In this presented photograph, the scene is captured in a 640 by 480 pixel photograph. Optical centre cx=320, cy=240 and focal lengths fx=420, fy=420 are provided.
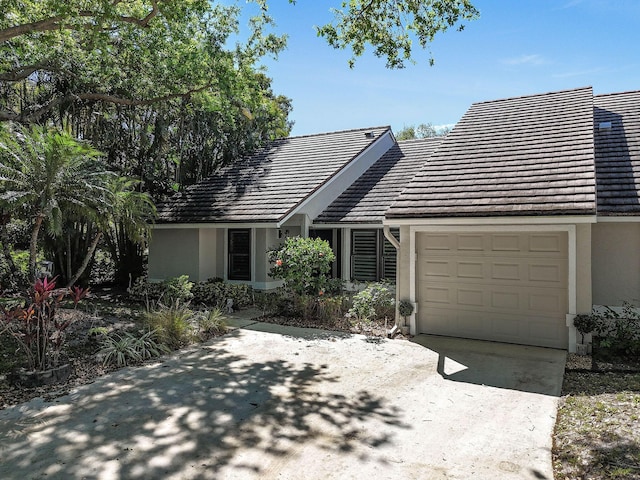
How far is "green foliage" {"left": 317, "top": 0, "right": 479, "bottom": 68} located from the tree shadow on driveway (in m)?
6.62

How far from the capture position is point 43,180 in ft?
26.8

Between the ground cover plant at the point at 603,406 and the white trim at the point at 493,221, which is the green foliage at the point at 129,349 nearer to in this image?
the white trim at the point at 493,221

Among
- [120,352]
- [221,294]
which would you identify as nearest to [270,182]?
[221,294]

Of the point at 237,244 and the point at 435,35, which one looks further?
the point at 237,244

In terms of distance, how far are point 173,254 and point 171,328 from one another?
Result: 6229 mm

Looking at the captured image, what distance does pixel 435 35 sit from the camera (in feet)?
28.0

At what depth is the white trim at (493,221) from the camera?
23.6 feet

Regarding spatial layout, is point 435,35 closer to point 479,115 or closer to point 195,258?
point 479,115

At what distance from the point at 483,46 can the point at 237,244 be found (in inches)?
361

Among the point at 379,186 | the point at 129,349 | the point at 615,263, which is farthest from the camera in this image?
the point at 379,186

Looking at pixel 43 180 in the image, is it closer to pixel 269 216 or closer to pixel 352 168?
pixel 269 216

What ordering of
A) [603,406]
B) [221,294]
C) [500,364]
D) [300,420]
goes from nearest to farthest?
[300,420], [603,406], [500,364], [221,294]

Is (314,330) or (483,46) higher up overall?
(483,46)

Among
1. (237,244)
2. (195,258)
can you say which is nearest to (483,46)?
(237,244)
